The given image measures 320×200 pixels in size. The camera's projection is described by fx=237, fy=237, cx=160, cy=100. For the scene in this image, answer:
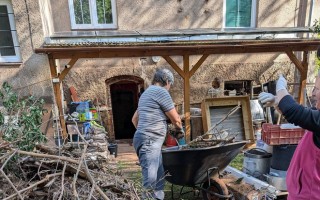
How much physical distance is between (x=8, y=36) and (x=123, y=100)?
4057mm

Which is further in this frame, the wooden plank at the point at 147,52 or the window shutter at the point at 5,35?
the window shutter at the point at 5,35

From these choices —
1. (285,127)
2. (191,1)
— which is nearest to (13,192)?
(285,127)

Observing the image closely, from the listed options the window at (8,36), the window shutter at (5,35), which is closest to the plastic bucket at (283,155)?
the window at (8,36)

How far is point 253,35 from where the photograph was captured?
6242mm

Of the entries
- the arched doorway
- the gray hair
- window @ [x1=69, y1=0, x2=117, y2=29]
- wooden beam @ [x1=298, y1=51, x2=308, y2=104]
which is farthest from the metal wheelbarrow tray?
window @ [x1=69, y1=0, x2=117, y2=29]

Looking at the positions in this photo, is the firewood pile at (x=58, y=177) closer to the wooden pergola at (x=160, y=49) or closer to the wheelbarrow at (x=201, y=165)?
the wheelbarrow at (x=201, y=165)

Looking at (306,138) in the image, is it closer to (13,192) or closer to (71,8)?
(13,192)

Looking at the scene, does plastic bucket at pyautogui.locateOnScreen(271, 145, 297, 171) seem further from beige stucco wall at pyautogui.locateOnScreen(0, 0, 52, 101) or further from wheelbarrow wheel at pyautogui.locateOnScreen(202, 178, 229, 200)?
beige stucco wall at pyautogui.locateOnScreen(0, 0, 52, 101)

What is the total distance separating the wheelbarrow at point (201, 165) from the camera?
9.28 ft

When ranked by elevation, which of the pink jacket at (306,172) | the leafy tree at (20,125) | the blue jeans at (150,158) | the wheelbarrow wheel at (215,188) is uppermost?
the leafy tree at (20,125)

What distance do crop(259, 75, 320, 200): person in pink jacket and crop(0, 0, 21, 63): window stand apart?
7.07 m

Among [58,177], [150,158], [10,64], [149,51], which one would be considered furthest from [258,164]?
[10,64]

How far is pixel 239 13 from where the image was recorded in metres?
7.85

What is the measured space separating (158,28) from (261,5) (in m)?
3.47
